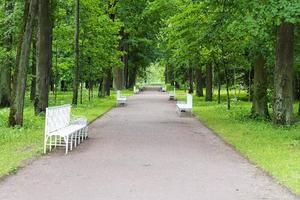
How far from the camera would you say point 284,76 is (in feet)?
65.8

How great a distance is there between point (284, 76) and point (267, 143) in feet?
19.3

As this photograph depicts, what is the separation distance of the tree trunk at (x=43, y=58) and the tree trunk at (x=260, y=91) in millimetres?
9295

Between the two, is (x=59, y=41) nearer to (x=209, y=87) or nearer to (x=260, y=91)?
(x=209, y=87)

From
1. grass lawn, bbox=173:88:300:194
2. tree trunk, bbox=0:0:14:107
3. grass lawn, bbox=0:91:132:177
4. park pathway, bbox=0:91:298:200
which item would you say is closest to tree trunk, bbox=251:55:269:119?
grass lawn, bbox=173:88:300:194

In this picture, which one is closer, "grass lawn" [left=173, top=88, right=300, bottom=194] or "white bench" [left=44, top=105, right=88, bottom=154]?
"grass lawn" [left=173, top=88, right=300, bottom=194]

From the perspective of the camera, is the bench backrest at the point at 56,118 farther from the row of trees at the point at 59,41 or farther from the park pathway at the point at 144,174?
the row of trees at the point at 59,41

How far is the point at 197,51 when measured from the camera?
33.7 m

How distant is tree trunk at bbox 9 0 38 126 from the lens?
731 inches

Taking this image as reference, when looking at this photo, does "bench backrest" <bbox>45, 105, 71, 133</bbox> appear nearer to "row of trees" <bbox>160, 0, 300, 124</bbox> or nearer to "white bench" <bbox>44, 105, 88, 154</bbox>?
"white bench" <bbox>44, 105, 88, 154</bbox>

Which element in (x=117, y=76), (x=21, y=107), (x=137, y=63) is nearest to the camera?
(x=21, y=107)

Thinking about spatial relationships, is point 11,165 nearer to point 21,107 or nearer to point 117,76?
point 21,107

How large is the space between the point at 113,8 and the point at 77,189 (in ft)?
138

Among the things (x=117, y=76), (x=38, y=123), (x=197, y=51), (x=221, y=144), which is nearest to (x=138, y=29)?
(x=117, y=76)

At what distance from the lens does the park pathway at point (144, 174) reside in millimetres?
8445
